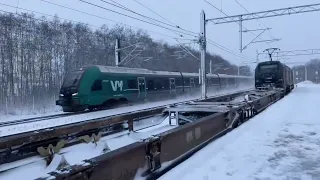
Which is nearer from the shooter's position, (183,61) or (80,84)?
(80,84)

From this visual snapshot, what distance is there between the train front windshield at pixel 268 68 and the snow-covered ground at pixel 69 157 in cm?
2029

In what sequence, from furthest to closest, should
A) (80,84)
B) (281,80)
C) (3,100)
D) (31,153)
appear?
(281,80)
(3,100)
(80,84)
(31,153)

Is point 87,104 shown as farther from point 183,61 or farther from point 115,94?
point 183,61

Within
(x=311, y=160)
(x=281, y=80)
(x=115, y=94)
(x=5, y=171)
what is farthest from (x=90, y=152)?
(x=281, y=80)

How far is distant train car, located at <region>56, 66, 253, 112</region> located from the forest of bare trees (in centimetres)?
506

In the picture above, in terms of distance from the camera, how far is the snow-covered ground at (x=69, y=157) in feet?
16.2

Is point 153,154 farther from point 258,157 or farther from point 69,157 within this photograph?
point 69,157

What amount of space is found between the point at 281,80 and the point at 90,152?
889 inches

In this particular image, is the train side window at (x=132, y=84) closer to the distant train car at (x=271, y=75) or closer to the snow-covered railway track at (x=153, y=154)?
the snow-covered railway track at (x=153, y=154)

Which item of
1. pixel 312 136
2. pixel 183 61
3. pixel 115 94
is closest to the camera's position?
pixel 312 136

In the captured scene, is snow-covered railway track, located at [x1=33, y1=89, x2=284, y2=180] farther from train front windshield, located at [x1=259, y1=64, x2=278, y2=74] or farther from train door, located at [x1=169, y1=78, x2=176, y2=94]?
train front windshield, located at [x1=259, y1=64, x2=278, y2=74]

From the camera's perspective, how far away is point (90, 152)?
6109 mm

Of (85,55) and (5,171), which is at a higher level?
(85,55)

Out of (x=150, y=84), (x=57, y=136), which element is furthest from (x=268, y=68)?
(x=57, y=136)
